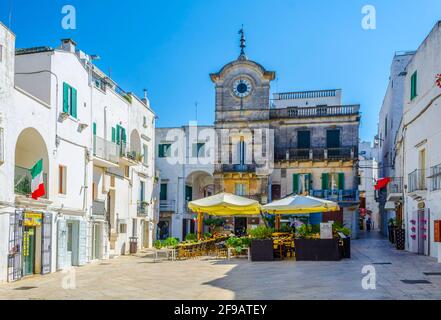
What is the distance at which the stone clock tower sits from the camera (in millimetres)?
39062

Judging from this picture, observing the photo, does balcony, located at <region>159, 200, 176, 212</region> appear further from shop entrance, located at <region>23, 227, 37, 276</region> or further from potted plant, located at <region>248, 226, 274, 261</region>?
shop entrance, located at <region>23, 227, 37, 276</region>

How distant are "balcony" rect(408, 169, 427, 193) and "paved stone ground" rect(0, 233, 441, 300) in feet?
13.4

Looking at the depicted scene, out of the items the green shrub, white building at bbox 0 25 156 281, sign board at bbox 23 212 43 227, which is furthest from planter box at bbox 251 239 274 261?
sign board at bbox 23 212 43 227

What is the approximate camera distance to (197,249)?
23.6 meters

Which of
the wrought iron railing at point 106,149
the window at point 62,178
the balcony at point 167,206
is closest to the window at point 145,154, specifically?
the wrought iron railing at point 106,149

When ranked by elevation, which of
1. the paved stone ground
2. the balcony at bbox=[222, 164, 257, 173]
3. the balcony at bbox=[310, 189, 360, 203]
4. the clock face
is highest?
the clock face

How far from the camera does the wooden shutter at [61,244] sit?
19281 mm

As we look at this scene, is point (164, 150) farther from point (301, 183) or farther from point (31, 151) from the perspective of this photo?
point (31, 151)

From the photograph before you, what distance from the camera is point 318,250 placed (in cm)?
1994
